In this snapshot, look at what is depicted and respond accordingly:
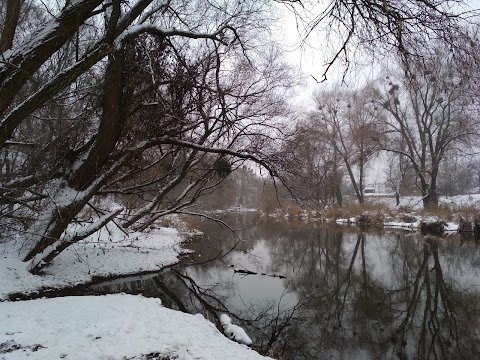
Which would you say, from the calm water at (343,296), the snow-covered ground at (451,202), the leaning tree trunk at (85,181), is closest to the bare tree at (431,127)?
the snow-covered ground at (451,202)

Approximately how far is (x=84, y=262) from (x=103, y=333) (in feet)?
20.7

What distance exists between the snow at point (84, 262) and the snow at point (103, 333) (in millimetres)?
1909

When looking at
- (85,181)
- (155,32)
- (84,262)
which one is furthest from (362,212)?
(155,32)

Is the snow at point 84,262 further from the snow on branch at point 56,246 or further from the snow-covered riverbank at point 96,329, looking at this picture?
the snow on branch at point 56,246

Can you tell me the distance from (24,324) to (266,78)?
9.08 metres

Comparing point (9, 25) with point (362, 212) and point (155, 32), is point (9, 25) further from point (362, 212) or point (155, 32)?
point (362, 212)

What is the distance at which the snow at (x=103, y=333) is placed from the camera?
171 inches

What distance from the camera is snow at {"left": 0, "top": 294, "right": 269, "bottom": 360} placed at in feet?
14.2

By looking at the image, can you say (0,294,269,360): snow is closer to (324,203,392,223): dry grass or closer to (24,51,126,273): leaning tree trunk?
(24,51,126,273): leaning tree trunk

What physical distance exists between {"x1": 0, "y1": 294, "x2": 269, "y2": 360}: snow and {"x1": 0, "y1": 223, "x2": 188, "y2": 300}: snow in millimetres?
1909

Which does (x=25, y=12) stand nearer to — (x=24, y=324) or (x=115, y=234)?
(x=24, y=324)

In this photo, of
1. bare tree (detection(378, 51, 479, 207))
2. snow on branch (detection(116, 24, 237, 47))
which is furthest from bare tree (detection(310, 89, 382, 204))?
snow on branch (detection(116, 24, 237, 47))

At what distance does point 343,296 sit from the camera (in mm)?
9195

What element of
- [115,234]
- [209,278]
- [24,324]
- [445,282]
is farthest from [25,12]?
[445,282]
